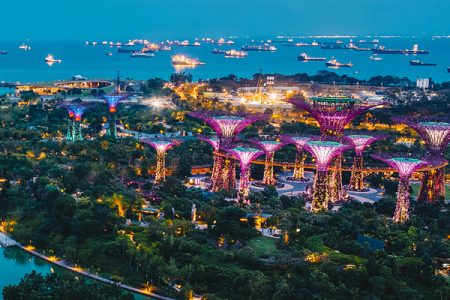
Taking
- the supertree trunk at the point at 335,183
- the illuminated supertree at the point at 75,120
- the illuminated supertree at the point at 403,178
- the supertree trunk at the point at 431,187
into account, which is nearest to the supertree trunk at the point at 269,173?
the supertree trunk at the point at 335,183

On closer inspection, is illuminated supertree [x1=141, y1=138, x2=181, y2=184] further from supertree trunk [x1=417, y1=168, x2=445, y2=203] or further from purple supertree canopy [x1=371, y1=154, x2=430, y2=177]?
supertree trunk [x1=417, y1=168, x2=445, y2=203]

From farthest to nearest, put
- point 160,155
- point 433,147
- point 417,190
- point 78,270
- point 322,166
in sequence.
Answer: point 417,190 → point 160,155 → point 433,147 → point 322,166 → point 78,270

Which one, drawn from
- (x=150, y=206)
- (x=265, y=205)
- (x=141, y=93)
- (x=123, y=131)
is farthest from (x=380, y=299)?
(x=141, y=93)

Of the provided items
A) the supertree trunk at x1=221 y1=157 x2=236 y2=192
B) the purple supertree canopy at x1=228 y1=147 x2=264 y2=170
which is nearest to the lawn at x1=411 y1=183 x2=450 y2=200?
the purple supertree canopy at x1=228 y1=147 x2=264 y2=170

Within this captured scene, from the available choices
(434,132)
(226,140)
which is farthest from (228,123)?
(434,132)

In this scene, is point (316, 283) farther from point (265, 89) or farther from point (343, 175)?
point (265, 89)

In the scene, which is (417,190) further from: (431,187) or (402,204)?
(402,204)

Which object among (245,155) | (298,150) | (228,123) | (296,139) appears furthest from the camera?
(298,150)
